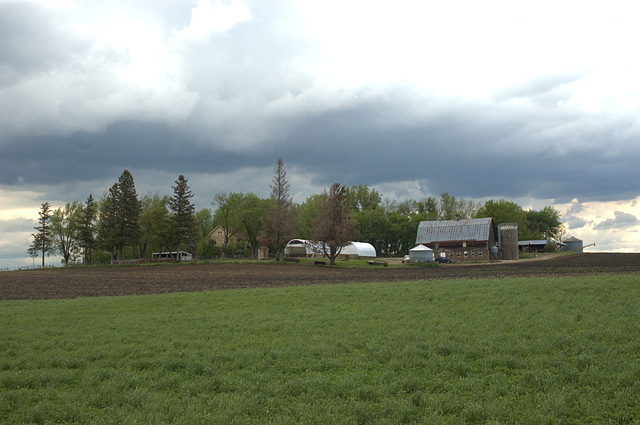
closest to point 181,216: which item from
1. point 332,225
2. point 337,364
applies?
point 332,225

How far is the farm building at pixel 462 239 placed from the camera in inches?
3228

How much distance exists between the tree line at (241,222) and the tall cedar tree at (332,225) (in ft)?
0.51

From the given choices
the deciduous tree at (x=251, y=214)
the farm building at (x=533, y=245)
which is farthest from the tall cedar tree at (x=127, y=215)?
the farm building at (x=533, y=245)

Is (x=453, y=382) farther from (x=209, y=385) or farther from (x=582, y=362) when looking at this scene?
(x=209, y=385)

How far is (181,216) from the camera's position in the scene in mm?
80875

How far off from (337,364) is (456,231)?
262 feet

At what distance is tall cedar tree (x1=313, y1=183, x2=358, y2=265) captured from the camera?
65.9m

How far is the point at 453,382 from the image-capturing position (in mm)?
8469

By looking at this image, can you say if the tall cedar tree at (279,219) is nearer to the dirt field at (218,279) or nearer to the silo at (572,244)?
the dirt field at (218,279)

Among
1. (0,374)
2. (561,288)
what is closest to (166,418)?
(0,374)

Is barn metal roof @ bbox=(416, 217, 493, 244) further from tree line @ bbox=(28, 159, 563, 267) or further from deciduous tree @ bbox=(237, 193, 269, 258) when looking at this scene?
deciduous tree @ bbox=(237, 193, 269, 258)

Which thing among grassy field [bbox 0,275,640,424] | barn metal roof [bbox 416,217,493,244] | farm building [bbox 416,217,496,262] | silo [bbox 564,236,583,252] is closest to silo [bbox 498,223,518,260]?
farm building [bbox 416,217,496,262]

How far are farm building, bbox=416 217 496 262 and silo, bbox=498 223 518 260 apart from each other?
2074 millimetres

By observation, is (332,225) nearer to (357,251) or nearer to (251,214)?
(357,251)
